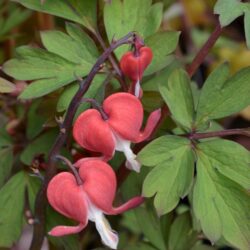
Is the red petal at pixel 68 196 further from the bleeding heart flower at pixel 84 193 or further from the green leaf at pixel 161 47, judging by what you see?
the green leaf at pixel 161 47

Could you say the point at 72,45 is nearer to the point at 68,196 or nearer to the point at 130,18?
the point at 130,18

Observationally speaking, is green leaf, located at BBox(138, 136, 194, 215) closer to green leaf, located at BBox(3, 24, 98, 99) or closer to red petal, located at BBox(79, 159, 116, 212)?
red petal, located at BBox(79, 159, 116, 212)

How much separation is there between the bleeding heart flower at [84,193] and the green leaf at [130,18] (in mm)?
283

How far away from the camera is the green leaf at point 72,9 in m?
1.13

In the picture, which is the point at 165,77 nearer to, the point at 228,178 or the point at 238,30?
the point at 228,178

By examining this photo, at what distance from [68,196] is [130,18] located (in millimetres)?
383

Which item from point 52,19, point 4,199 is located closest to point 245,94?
point 4,199

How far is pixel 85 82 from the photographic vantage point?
3.12 feet

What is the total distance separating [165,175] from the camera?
39.2 inches

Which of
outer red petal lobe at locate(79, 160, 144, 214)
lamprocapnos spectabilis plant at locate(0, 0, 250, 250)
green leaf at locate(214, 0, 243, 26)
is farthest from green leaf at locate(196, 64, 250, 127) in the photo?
outer red petal lobe at locate(79, 160, 144, 214)

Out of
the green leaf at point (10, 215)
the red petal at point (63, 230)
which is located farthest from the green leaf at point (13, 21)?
the red petal at point (63, 230)

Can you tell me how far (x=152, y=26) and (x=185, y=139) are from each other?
23 centimetres

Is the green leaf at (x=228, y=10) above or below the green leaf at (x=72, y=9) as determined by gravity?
below

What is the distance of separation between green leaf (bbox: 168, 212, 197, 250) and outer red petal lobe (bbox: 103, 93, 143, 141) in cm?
39
